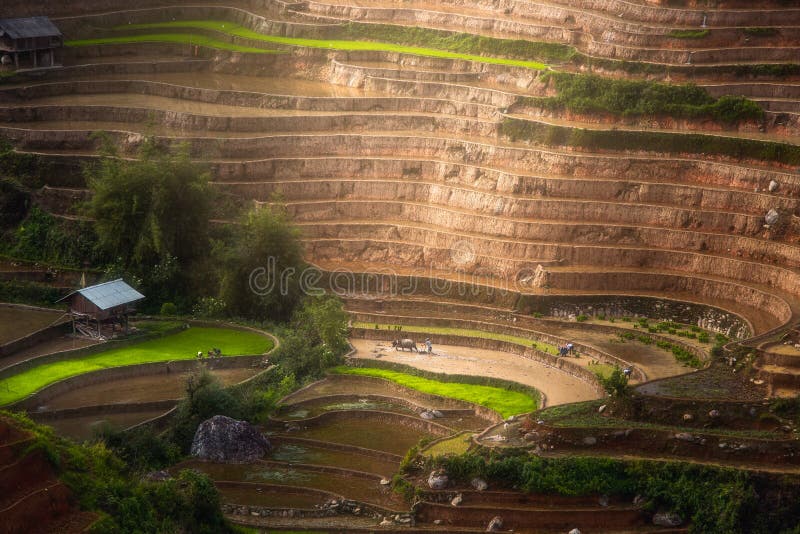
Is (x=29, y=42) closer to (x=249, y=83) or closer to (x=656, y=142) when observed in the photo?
(x=249, y=83)

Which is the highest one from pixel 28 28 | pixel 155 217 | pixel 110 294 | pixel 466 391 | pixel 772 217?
pixel 28 28

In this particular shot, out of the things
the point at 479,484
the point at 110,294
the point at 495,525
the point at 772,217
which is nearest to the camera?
the point at 495,525

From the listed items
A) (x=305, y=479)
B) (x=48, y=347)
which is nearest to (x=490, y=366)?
(x=305, y=479)

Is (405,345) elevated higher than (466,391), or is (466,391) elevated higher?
(405,345)

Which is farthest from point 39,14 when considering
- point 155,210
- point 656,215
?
point 656,215

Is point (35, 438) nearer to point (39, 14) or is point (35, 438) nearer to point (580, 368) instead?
point (580, 368)

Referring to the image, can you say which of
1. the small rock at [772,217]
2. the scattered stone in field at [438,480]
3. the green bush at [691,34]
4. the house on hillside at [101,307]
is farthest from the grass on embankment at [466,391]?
the green bush at [691,34]
